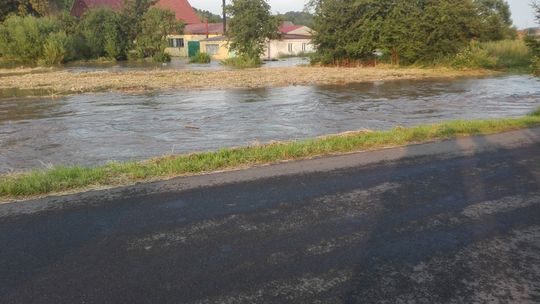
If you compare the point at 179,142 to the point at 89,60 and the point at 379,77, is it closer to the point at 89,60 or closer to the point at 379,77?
the point at 379,77

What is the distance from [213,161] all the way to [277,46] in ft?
201

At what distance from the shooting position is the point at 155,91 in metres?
27.7

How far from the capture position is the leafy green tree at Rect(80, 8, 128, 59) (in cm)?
6469

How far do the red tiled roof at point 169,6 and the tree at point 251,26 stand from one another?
33.7 meters

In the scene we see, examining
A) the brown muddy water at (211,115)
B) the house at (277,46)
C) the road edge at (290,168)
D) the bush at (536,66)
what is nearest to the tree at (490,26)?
the brown muddy water at (211,115)

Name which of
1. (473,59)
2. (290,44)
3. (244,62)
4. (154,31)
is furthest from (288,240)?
(290,44)

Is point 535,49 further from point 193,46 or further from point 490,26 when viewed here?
point 193,46

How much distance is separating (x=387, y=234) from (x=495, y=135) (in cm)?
685

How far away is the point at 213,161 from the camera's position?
27.5ft

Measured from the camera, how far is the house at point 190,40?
71.9m

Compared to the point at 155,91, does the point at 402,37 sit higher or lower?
higher

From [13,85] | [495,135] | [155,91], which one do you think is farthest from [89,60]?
[495,135]

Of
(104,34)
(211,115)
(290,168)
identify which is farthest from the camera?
(104,34)

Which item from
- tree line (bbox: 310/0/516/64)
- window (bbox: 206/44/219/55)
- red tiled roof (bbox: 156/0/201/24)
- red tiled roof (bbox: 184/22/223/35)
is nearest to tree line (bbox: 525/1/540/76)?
tree line (bbox: 310/0/516/64)
